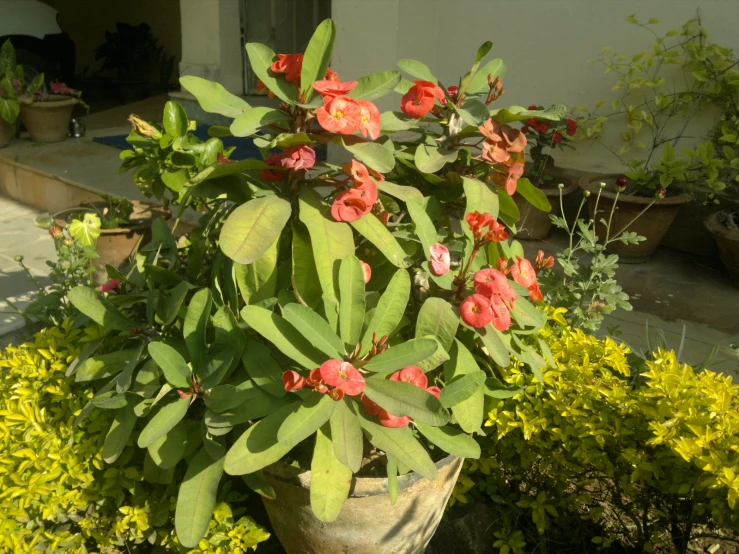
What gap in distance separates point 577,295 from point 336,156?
3.15m

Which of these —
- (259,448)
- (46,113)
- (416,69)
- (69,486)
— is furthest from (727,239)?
(46,113)

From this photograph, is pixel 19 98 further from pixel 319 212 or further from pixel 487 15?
pixel 319 212

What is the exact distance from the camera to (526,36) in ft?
14.8

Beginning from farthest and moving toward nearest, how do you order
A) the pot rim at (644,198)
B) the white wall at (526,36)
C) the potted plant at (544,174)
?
the potted plant at (544,174) → the white wall at (526,36) → the pot rim at (644,198)

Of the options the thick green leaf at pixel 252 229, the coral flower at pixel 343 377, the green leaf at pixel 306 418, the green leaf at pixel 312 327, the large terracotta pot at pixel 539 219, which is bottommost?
the large terracotta pot at pixel 539 219

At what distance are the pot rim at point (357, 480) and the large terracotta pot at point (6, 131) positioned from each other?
5.57 meters

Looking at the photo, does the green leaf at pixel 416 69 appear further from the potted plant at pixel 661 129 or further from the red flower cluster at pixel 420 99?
the potted plant at pixel 661 129

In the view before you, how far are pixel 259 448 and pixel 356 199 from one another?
2.05ft

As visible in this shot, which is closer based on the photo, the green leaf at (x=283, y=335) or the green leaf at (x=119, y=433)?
the green leaf at (x=283, y=335)

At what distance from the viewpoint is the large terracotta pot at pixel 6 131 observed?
5.89 meters

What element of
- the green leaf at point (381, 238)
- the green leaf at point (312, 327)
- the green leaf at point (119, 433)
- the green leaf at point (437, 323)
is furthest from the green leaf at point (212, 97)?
the green leaf at point (119, 433)

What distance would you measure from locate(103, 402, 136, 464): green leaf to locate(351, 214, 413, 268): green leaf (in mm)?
763

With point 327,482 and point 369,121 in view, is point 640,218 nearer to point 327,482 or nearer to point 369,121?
point 369,121

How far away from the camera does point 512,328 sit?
179cm
